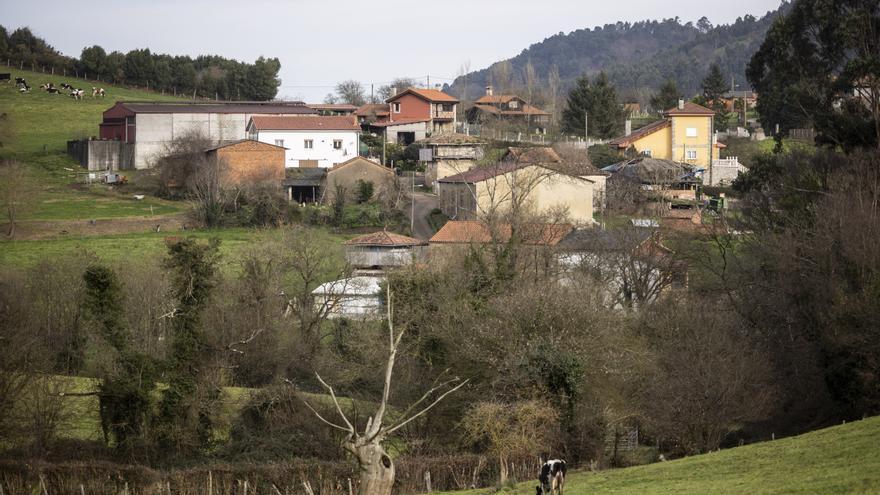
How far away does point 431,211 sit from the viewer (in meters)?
52.6

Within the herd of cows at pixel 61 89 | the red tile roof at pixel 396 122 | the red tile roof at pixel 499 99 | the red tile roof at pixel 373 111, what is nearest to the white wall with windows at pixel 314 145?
the red tile roof at pixel 396 122

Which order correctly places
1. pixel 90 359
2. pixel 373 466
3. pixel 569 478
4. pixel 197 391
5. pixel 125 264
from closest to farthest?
pixel 373 466, pixel 569 478, pixel 197 391, pixel 90 359, pixel 125 264

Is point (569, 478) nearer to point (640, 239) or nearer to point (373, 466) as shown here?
point (373, 466)

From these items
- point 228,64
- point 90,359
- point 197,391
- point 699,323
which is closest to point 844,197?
point 699,323

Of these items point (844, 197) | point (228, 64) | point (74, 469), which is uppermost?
point (228, 64)

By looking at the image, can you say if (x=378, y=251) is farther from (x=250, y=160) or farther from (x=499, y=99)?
(x=499, y=99)

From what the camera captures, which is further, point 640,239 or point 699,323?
point 640,239

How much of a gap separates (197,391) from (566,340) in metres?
9.28

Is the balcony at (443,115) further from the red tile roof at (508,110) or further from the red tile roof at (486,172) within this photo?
the red tile roof at (486,172)

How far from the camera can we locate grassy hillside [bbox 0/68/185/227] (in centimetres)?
5016

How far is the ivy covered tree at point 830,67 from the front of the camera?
3616 centimetres

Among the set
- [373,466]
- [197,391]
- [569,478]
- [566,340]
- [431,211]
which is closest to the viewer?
[373,466]

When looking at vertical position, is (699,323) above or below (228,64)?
below

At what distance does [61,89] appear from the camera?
81.0 metres
